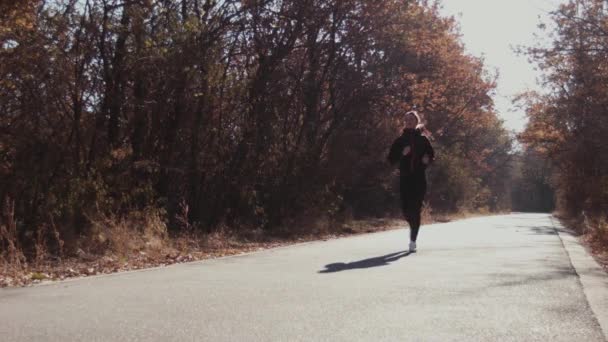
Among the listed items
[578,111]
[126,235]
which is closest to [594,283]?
[126,235]

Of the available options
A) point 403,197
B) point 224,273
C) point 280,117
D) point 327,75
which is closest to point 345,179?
point 327,75

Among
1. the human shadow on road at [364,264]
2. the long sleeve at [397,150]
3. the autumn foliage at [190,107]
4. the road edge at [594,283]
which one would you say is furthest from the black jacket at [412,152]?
the autumn foliage at [190,107]

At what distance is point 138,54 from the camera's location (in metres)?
11.6

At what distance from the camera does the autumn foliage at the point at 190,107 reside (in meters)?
10.7

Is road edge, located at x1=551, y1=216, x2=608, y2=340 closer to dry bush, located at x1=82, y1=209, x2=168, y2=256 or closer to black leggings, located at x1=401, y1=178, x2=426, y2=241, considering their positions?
black leggings, located at x1=401, y1=178, x2=426, y2=241

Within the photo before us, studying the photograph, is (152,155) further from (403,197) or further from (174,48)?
(403,197)

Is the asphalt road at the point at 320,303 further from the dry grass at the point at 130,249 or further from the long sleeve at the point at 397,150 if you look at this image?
the long sleeve at the point at 397,150

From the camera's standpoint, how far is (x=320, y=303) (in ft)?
18.4

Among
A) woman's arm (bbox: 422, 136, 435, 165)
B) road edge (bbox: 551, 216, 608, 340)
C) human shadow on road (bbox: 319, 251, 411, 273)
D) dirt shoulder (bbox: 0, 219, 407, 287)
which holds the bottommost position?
dirt shoulder (bbox: 0, 219, 407, 287)

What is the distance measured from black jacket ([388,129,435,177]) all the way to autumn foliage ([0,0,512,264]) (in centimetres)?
360

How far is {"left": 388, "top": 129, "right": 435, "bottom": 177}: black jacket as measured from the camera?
10.5 m

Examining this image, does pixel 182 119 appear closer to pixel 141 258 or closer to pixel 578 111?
pixel 141 258

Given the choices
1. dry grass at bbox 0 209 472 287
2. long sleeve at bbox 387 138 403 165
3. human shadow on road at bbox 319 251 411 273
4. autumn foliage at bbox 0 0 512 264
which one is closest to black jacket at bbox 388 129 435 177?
long sleeve at bbox 387 138 403 165

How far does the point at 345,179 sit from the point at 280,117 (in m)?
5.22
